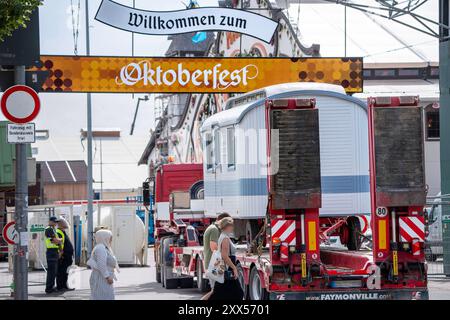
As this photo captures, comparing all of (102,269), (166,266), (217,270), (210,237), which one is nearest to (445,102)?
(166,266)

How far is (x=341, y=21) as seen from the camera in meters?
48.2

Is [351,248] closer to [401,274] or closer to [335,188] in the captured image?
[335,188]

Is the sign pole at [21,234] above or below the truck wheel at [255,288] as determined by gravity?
above

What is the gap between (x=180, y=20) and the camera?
2688 cm

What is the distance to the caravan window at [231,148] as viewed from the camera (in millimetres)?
20312

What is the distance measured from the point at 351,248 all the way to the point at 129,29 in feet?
30.2

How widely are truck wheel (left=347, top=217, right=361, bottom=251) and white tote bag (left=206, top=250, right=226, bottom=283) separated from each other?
5.78m

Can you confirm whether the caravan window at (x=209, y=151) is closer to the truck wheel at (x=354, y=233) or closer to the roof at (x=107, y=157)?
the truck wheel at (x=354, y=233)

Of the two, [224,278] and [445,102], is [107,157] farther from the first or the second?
[224,278]

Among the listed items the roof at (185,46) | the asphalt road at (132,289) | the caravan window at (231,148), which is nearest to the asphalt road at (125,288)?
the asphalt road at (132,289)

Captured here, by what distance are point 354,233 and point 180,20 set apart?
9.04 m

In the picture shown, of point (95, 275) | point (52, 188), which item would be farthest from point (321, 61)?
point (52, 188)

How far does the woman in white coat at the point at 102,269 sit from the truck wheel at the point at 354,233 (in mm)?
7102

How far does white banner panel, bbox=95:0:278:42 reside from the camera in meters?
26.6
